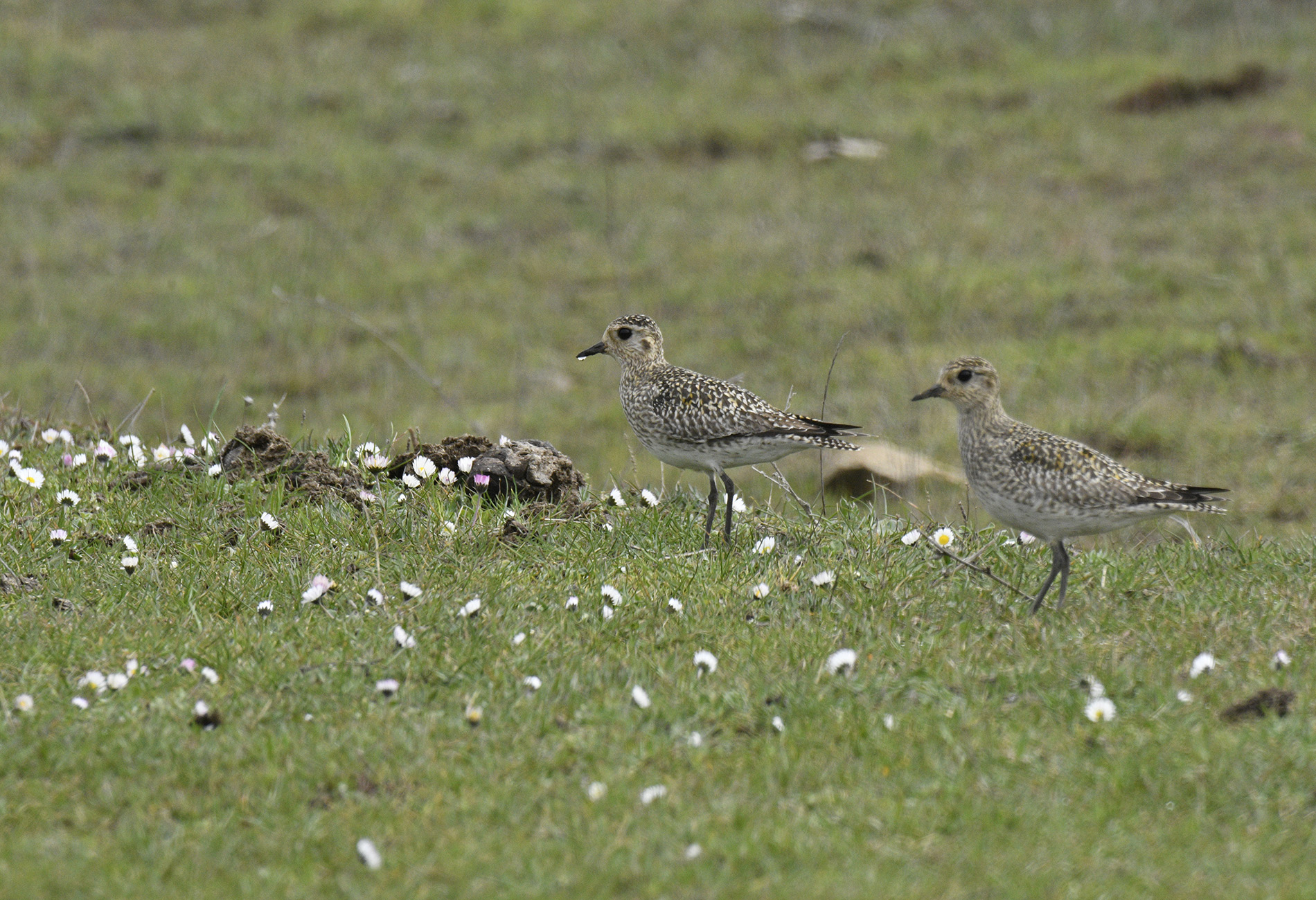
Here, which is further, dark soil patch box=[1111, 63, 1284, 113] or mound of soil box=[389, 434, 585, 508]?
dark soil patch box=[1111, 63, 1284, 113]

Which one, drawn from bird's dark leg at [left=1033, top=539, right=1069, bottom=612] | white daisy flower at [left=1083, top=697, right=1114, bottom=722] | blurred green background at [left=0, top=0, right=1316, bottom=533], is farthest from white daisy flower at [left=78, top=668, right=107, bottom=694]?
blurred green background at [left=0, top=0, right=1316, bottom=533]

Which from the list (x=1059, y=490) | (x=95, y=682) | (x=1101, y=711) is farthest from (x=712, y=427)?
(x=95, y=682)

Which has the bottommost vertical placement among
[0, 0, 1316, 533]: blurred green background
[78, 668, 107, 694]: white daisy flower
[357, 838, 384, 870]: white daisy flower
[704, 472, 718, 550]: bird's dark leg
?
[0, 0, 1316, 533]: blurred green background

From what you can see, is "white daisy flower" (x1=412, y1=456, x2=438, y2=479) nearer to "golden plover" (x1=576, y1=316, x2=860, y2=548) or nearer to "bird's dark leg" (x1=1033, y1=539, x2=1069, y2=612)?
"golden plover" (x1=576, y1=316, x2=860, y2=548)

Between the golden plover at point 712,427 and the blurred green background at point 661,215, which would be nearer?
the golden plover at point 712,427

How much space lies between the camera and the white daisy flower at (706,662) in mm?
6816

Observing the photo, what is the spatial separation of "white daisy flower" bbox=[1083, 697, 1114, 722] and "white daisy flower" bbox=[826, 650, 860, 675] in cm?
104

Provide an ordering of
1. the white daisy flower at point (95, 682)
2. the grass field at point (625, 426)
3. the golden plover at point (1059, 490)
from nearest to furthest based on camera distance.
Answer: the grass field at point (625, 426)
the white daisy flower at point (95, 682)
the golden plover at point (1059, 490)

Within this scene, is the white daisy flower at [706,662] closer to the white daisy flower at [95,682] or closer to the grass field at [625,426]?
the grass field at [625,426]

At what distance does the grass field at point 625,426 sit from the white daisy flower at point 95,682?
40 mm

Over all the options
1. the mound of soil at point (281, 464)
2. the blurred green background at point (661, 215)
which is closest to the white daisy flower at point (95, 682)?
the mound of soil at point (281, 464)

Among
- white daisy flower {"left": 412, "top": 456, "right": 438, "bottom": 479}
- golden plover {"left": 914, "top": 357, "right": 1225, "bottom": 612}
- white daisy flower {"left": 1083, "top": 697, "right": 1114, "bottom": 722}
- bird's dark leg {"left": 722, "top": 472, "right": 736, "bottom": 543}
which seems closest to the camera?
white daisy flower {"left": 1083, "top": 697, "right": 1114, "bottom": 722}

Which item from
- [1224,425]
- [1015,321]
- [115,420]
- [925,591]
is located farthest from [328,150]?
[925,591]

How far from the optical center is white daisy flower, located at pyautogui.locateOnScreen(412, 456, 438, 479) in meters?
8.83
